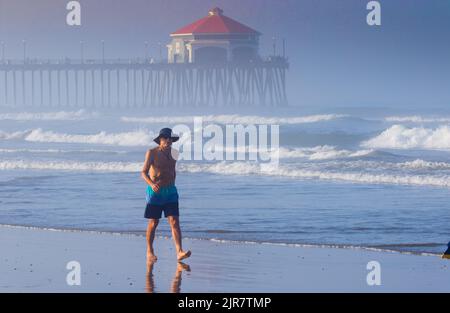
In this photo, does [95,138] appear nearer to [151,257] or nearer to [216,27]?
[216,27]

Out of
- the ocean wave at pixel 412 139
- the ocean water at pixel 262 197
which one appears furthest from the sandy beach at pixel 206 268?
the ocean wave at pixel 412 139

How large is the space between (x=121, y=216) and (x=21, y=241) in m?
2.80

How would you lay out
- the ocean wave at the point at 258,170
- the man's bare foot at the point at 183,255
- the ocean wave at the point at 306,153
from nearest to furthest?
the man's bare foot at the point at 183,255 → the ocean wave at the point at 258,170 → the ocean wave at the point at 306,153

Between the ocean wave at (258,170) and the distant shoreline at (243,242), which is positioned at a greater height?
the distant shoreline at (243,242)

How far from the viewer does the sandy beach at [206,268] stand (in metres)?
10.2

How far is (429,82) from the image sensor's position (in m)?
117

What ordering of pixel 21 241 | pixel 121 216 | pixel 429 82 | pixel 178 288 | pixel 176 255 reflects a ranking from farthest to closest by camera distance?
pixel 429 82 → pixel 121 216 → pixel 21 241 → pixel 176 255 → pixel 178 288

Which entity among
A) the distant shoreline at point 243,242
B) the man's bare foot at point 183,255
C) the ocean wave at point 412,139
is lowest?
the ocean wave at point 412,139

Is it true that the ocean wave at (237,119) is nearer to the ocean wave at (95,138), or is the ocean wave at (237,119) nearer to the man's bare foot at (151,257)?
the ocean wave at (95,138)

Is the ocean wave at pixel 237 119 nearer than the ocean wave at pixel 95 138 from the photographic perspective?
No

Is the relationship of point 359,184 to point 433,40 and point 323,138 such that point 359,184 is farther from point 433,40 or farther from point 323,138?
point 433,40

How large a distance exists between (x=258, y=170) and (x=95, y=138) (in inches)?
984

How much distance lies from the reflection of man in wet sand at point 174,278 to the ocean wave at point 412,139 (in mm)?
27303

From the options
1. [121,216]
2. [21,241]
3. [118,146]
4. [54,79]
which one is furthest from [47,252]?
[54,79]
